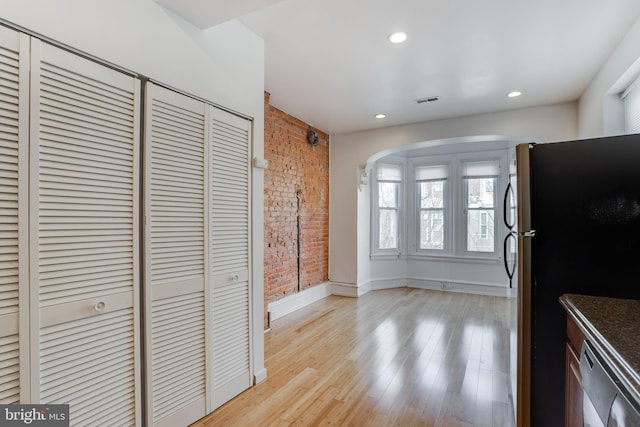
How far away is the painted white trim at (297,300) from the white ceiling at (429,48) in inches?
104

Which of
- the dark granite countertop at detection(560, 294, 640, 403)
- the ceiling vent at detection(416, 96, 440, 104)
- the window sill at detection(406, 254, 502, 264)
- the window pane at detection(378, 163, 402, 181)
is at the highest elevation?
the ceiling vent at detection(416, 96, 440, 104)

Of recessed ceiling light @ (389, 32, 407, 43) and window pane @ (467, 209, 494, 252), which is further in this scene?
window pane @ (467, 209, 494, 252)

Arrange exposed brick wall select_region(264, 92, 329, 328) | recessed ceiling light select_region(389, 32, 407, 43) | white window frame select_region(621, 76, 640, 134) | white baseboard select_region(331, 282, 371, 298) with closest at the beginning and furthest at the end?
recessed ceiling light select_region(389, 32, 407, 43) < white window frame select_region(621, 76, 640, 134) < exposed brick wall select_region(264, 92, 329, 328) < white baseboard select_region(331, 282, 371, 298)

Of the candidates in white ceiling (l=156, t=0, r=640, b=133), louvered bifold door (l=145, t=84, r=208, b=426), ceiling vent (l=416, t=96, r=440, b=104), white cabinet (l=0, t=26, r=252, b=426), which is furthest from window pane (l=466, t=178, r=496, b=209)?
louvered bifold door (l=145, t=84, r=208, b=426)

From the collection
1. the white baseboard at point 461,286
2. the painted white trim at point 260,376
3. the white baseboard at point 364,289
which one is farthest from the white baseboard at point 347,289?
the painted white trim at point 260,376

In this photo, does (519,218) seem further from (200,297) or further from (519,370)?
(200,297)

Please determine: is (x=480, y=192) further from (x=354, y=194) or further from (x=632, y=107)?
(x=632, y=107)

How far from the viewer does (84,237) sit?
1448 millimetres

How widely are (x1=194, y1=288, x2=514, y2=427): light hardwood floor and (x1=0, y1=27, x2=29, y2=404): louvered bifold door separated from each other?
3.69ft

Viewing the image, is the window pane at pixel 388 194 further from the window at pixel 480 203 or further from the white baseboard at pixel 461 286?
the white baseboard at pixel 461 286

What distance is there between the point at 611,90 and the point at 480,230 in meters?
3.17

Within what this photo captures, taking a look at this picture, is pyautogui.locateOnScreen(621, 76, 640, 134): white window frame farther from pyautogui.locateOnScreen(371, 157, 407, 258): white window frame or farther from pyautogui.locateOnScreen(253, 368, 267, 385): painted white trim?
pyautogui.locateOnScreen(253, 368, 267, 385): painted white trim

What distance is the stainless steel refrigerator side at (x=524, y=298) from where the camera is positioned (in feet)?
5.49

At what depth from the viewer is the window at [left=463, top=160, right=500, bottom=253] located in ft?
17.9
